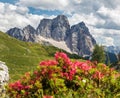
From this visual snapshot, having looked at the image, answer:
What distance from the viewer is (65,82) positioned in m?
15.4

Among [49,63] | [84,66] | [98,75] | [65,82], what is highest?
[49,63]

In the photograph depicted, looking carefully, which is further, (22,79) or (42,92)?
(22,79)

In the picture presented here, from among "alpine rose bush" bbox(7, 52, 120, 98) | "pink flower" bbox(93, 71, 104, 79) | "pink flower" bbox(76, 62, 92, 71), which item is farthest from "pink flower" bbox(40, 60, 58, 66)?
"pink flower" bbox(93, 71, 104, 79)

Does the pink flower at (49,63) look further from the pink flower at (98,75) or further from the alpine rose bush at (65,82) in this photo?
the pink flower at (98,75)

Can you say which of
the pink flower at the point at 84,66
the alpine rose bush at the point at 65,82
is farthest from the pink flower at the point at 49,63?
the pink flower at the point at 84,66

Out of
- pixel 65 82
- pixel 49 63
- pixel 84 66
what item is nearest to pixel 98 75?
pixel 84 66

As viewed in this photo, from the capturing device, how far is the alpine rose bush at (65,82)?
14.8 meters

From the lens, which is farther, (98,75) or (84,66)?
(84,66)

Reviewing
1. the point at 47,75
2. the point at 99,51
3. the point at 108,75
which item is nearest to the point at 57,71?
the point at 47,75

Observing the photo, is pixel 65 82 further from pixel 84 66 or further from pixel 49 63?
pixel 84 66

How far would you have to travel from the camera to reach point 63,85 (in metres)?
14.8

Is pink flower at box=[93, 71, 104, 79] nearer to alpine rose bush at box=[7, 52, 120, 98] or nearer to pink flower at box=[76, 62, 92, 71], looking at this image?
alpine rose bush at box=[7, 52, 120, 98]

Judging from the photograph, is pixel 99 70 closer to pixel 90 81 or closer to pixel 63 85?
pixel 90 81

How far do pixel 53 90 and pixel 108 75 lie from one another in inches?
117
